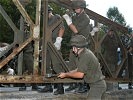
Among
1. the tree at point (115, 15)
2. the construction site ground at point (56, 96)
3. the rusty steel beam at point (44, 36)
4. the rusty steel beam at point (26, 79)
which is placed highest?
the tree at point (115, 15)

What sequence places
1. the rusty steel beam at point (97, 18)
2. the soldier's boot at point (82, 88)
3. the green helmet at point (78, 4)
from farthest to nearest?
the soldier's boot at point (82, 88)
the rusty steel beam at point (97, 18)
the green helmet at point (78, 4)

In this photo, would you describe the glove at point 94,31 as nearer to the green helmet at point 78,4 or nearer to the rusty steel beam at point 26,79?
the green helmet at point 78,4

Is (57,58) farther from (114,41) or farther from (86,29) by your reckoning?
(114,41)

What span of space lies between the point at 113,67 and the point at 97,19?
5.69 ft

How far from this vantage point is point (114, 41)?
9.15 meters

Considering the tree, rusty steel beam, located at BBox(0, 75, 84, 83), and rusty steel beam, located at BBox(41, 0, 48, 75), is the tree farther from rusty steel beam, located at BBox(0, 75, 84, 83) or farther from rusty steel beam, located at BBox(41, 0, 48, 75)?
rusty steel beam, located at BBox(0, 75, 84, 83)

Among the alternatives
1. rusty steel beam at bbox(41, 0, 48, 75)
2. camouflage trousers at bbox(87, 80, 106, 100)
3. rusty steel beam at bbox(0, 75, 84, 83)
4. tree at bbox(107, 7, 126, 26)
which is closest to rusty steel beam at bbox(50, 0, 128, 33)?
rusty steel beam at bbox(41, 0, 48, 75)

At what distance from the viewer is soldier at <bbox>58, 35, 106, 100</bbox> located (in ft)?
15.8

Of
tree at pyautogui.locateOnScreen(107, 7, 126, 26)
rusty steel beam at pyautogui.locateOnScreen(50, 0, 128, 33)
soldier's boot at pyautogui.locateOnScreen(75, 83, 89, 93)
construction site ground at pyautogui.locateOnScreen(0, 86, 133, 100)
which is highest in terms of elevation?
tree at pyautogui.locateOnScreen(107, 7, 126, 26)

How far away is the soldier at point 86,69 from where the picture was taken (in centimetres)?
481

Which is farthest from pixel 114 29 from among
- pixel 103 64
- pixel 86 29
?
pixel 86 29

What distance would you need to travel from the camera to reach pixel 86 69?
15.8 feet

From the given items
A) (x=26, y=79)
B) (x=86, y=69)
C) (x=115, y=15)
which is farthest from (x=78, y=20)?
(x=115, y=15)

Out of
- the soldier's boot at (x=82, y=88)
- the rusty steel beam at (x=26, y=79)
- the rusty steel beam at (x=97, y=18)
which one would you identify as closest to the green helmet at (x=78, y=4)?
the rusty steel beam at (x=97, y=18)
